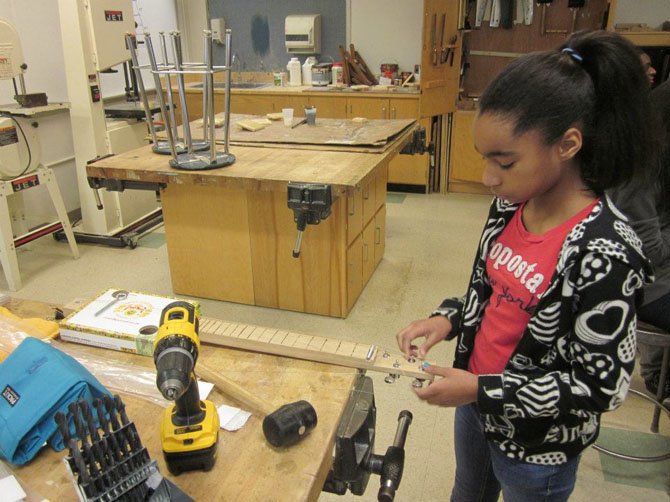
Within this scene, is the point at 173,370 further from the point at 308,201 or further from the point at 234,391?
the point at 308,201

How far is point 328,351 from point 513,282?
15.5 inches

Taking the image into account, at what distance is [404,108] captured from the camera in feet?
14.6

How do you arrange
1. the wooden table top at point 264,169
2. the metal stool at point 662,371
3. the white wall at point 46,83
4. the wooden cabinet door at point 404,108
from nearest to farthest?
the metal stool at point 662,371, the wooden table top at point 264,169, the white wall at point 46,83, the wooden cabinet door at point 404,108

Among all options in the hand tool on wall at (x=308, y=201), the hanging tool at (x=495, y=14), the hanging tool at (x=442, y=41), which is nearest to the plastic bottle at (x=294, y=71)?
the hanging tool at (x=442, y=41)

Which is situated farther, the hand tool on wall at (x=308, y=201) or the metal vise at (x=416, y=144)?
the metal vise at (x=416, y=144)

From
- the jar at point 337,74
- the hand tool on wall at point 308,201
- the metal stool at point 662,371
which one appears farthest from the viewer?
the jar at point 337,74

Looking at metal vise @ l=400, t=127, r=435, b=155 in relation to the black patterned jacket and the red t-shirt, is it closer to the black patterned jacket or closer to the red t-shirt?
the red t-shirt

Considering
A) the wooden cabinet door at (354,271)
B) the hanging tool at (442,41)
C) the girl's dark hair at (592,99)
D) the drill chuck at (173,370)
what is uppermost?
the hanging tool at (442,41)

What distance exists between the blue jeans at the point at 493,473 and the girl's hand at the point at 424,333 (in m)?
0.18

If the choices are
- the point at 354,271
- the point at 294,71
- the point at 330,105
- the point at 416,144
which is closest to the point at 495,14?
the point at 330,105

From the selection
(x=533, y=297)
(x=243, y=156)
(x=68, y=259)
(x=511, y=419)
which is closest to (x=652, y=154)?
(x=533, y=297)

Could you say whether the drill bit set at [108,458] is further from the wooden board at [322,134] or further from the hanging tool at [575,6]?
the hanging tool at [575,6]

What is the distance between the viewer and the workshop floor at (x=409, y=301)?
6.01 feet

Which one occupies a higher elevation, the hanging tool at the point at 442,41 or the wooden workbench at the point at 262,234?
the hanging tool at the point at 442,41
